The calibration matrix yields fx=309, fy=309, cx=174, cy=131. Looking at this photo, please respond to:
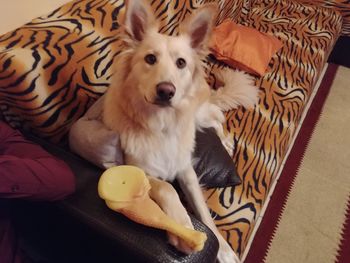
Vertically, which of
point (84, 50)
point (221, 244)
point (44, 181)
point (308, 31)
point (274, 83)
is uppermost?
point (308, 31)

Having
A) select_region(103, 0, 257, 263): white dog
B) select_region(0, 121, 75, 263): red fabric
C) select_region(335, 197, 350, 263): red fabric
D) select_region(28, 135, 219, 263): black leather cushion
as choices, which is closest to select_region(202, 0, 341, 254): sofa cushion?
select_region(103, 0, 257, 263): white dog

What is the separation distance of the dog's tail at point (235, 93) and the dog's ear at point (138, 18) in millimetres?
688

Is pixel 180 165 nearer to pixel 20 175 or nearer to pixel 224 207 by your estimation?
pixel 224 207

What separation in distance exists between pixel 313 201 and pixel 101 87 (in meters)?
1.47

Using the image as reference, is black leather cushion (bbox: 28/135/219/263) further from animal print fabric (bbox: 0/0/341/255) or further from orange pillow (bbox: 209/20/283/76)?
orange pillow (bbox: 209/20/283/76)

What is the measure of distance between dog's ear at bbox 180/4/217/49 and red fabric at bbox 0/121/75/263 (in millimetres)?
738

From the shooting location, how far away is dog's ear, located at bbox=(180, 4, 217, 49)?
1.18 metres

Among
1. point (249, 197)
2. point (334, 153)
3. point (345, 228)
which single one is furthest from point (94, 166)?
point (334, 153)

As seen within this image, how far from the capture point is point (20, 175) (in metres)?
0.84

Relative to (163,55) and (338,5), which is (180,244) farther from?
(338,5)

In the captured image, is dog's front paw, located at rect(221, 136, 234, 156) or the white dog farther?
dog's front paw, located at rect(221, 136, 234, 156)

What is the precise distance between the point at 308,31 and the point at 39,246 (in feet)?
7.69

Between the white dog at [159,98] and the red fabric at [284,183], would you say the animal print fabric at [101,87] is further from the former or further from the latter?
the red fabric at [284,183]

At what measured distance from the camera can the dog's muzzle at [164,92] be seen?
1107 millimetres
